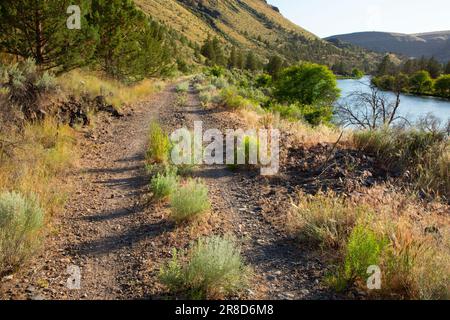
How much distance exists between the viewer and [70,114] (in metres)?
10.2

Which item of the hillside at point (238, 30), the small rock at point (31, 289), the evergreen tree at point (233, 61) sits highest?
the hillside at point (238, 30)

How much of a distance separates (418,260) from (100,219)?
428 centimetres

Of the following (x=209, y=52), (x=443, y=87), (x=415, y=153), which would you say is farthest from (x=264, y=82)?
(x=415, y=153)

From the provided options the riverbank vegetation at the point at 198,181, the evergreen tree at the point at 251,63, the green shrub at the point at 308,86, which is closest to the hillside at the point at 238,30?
the evergreen tree at the point at 251,63

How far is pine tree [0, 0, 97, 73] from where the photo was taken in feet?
31.0

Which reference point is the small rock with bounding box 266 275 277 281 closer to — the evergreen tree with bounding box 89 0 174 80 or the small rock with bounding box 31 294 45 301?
the small rock with bounding box 31 294 45 301

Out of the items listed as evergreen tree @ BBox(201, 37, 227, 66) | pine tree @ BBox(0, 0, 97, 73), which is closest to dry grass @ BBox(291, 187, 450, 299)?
pine tree @ BBox(0, 0, 97, 73)

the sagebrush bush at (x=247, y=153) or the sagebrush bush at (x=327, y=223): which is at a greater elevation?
the sagebrush bush at (x=247, y=153)

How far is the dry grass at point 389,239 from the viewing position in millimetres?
3117

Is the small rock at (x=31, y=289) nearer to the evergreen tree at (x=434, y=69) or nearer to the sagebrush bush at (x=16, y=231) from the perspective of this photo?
the sagebrush bush at (x=16, y=231)

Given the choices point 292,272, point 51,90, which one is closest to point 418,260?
point 292,272

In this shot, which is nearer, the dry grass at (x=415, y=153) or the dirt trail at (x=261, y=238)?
the dirt trail at (x=261, y=238)

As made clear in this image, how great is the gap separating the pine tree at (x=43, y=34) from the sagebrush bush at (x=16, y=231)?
25.4ft
